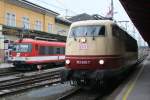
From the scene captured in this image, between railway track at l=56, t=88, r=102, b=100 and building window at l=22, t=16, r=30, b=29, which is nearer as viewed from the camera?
railway track at l=56, t=88, r=102, b=100

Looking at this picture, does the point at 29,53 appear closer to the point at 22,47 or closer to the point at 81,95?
the point at 22,47

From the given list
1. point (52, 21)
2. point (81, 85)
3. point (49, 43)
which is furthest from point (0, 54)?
point (81, 85)

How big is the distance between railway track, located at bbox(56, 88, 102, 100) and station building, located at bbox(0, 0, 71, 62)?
74.4ft

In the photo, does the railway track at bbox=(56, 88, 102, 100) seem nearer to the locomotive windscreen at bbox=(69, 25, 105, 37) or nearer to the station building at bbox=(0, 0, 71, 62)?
the locomotive windscreen at bbox=(69, 25, 105, 37)

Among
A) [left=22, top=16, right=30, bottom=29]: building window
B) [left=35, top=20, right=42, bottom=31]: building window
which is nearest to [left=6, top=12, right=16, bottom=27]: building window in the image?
[left=22, top=16, right=30, bottom=29]: building window

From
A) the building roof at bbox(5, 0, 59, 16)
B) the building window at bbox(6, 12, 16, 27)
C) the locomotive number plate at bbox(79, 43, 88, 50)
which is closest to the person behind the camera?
the locomotive number plate at bbox(79, 43, 88, 50)

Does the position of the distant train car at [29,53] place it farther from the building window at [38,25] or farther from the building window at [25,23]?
the building window at [38,25]

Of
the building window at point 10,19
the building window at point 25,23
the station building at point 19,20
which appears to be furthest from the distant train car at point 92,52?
the building window at point 25,23

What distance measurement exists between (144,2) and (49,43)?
35.8ft

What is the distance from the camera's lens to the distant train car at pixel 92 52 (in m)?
Result: 15.7

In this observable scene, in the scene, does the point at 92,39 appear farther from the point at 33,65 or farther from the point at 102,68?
the point at 33,65

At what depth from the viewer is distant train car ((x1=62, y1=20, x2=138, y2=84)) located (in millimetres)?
15703

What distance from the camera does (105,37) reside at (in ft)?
53.4

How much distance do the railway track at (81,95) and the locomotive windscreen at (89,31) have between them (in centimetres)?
246
